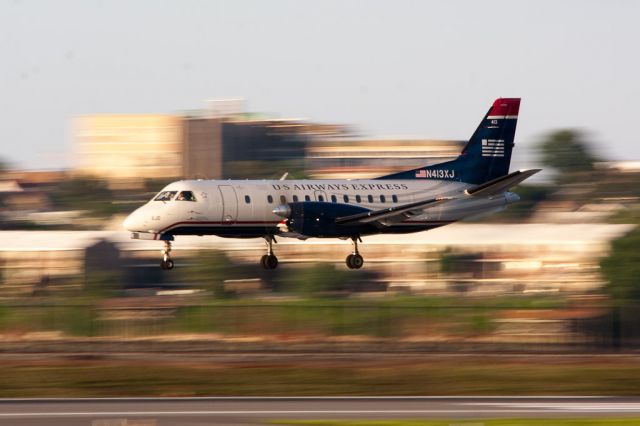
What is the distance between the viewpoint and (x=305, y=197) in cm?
4962

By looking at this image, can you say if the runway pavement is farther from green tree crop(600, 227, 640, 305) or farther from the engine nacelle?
green tree crop(600, 227, 640, 305)

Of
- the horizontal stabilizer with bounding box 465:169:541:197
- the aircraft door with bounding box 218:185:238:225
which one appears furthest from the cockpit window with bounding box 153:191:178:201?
the horizontal stabilizer with bounding box 465:169:541:197

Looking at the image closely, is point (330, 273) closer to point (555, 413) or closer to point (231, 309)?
point (231, 309)

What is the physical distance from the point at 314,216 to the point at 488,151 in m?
11.4

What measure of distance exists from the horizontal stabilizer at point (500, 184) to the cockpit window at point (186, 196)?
12.7 meters

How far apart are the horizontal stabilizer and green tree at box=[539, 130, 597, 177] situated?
337ft

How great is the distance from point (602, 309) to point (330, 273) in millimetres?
21435

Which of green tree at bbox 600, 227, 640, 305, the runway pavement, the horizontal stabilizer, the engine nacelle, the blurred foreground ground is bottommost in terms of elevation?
the blurred foreground ground

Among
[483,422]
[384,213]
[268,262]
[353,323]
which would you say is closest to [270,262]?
[268,262]

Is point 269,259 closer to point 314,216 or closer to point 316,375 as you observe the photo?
point 314,216

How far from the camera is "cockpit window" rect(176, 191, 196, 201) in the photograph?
159 feet

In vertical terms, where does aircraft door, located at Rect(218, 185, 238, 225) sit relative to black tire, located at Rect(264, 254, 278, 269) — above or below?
above

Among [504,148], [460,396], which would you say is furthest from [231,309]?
[460,396]

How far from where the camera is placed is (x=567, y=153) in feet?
513
